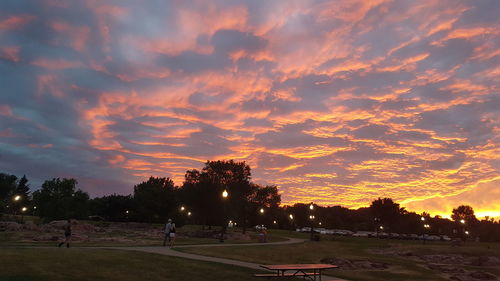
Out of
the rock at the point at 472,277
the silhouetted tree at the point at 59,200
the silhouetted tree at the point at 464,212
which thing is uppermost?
the silhouetted tree at the point at 464,212

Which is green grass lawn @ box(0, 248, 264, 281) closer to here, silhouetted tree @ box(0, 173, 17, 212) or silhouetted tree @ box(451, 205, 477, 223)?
silhouetted tree @ box(0, 173, 17, 212)

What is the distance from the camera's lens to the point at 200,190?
7038cm

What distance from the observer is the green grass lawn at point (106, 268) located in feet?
51.4

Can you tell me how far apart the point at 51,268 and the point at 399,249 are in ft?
155

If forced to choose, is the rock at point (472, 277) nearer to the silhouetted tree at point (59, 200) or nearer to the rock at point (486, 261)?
the rock at point (486, 261)

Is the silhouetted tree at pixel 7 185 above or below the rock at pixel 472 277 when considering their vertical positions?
above

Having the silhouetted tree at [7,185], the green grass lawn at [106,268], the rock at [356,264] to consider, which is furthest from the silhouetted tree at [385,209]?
the silhouetted tree at [7,185]

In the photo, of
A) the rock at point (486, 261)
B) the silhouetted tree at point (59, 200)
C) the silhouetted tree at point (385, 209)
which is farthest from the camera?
the silhouetted tree at point (385, 209)

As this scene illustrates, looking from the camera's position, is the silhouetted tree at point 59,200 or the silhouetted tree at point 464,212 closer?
the silhouetted tree at point 59,200

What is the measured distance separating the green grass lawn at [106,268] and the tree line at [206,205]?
13731 millimetres

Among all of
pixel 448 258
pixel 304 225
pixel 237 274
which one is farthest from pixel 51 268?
pixel 304 225

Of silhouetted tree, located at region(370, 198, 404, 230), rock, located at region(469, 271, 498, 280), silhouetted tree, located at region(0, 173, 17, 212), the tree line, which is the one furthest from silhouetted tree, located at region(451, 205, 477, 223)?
silhouetted tree, located at region(0, 173, 17, 212)

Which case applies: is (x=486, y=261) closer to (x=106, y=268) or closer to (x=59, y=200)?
(x=106, y=268)

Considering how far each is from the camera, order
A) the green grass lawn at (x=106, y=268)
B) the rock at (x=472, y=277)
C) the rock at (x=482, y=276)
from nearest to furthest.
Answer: the green grass lawn at (x=106, y=268) < the rock at (x=472, y=277) < the rock at (x=482, y=276)
